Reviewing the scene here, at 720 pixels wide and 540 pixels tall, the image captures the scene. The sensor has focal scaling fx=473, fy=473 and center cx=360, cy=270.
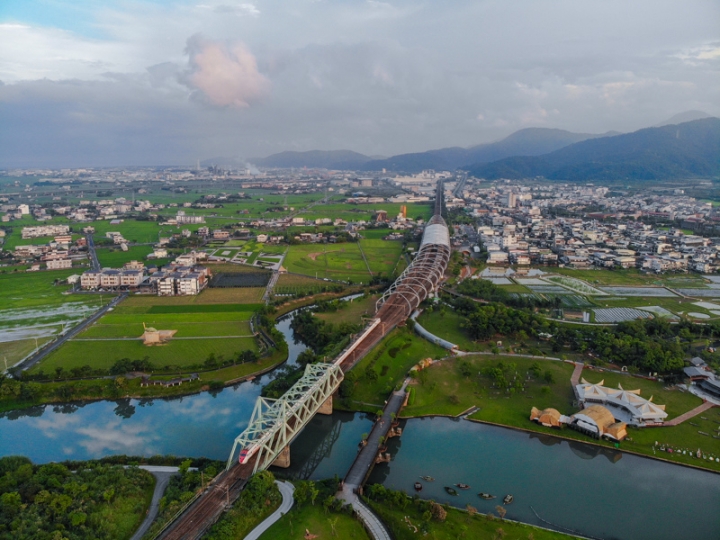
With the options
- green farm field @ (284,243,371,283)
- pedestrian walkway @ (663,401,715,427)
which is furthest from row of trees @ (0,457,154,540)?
green farm field @ (284,243,371,283)

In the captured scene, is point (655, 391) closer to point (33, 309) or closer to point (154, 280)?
point (154, 280)

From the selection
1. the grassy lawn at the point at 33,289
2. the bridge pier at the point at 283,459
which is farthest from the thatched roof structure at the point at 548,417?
the grassy lawn at the point at 33,289

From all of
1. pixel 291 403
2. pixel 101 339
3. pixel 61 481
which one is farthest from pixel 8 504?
pixel 101 339

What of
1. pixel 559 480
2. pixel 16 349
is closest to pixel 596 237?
pixel 559 480

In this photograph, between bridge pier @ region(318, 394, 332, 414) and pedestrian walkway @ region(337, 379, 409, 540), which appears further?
bridge pier @ region(318, 394, 332, 414)

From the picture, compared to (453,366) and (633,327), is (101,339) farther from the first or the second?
(633,327)

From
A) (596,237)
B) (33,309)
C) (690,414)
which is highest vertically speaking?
(596,237)

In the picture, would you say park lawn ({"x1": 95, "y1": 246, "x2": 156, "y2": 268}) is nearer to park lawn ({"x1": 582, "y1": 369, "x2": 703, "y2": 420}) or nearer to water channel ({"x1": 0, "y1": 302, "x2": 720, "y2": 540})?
water channel ({"x1": 0, "y1": 302, "x2": 720, "y2": 540})
